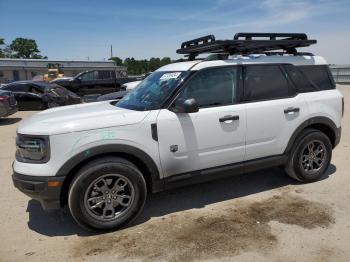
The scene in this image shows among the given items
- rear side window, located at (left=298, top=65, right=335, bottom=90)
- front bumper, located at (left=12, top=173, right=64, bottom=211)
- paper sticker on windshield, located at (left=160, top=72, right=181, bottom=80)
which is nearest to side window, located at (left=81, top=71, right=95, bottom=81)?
paper sticker on windshield, located at (left=160, top=72, right=181, bottom=80)

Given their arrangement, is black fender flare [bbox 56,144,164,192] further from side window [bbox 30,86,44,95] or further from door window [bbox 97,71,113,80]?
door window [bbox 97,71,113,80]

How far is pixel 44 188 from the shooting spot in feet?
11.8

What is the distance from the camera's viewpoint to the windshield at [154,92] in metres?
4.17

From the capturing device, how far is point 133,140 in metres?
3.86

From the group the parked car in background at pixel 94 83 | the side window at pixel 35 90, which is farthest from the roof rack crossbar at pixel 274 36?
the parked car in background at pixel 94 83

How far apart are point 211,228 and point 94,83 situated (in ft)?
54.2

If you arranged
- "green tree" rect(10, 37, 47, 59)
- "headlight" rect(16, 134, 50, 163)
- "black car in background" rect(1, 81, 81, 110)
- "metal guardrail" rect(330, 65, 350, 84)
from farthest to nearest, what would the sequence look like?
"green tree" rect(10, 37, 47, 59) → "metal guardrail" rect(330, 65, 350, 84) → "black car in background" rect(1, 81, 81, 110) → "headlight" rect(16, 134, 50, 163)

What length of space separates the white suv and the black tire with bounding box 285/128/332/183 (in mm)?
15

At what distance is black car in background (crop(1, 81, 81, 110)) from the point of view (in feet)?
47.3

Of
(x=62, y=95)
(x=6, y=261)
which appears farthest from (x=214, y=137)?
(x=62, y=95)

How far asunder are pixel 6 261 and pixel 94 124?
1.58 meters

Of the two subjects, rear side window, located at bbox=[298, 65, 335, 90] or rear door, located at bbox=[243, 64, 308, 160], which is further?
rear side window, located at bbox=[298, 65, 335, 90]

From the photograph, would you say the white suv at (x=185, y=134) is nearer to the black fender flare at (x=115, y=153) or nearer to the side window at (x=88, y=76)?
the black fender flare at (x=115, y=153)

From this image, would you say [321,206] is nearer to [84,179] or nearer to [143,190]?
[143,190]
